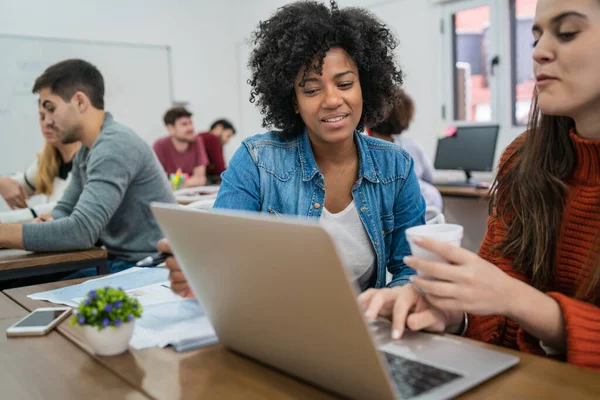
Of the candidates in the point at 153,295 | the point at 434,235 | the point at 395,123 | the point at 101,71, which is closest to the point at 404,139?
the point at 395,123


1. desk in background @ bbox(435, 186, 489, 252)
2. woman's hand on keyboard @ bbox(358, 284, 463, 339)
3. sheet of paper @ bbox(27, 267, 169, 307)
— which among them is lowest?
desk in background @ bbox(435, 186, 489, 252)

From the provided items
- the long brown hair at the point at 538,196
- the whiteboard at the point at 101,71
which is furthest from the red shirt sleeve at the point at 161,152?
the long brown hair at the point at 538,196

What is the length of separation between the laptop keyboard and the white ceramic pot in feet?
1.43

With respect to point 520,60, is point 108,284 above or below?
below

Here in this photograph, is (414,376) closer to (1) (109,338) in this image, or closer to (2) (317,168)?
(1) (109,338)

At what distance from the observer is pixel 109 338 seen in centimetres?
94

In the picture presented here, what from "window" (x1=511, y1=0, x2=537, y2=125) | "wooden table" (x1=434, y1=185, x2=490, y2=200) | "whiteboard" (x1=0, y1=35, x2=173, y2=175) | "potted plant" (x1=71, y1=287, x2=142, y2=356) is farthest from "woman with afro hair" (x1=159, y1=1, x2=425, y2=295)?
"whiteboard" (x1=0, y1=35, x2=173, y2=175)

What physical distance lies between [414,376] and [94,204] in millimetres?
1613

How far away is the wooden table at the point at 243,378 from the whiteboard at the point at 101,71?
500 centimetres

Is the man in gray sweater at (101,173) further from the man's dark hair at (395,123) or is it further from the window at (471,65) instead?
the window at (471,65)

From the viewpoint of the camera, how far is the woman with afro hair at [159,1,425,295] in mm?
1569

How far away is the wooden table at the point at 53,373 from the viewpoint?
0.82 metres

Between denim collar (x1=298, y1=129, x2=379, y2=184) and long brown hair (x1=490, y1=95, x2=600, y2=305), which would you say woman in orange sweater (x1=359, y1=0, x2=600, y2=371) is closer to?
long brown hair (x1=490, y1=95, x2=600, y2=305)

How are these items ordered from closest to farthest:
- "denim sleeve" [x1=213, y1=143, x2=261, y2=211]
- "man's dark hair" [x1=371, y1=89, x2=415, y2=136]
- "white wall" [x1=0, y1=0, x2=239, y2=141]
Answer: "denim sleeve" [x1=213, y1=143, x2=261, y2=211] < "man's dark hair" [x1=371, y1=89, x2=415, y2=136] < "white wall" [x1=0, y1=0, x2=239, y2=141]
